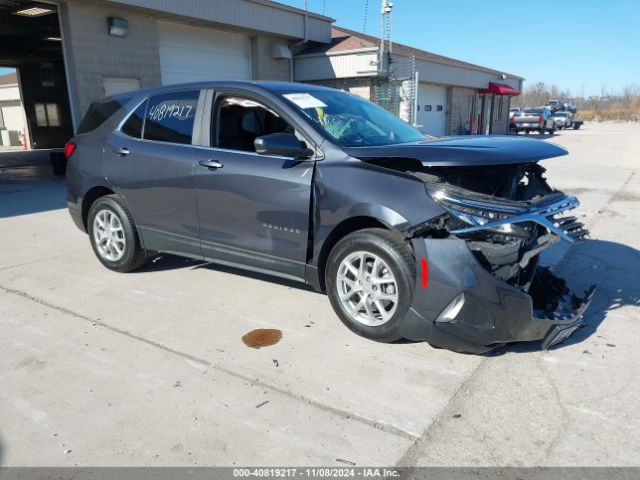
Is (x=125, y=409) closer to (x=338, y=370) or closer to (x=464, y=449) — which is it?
(x=338, y=370)

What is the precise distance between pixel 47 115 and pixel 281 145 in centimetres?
2540

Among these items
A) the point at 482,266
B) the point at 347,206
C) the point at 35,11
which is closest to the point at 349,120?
the point at 347,206

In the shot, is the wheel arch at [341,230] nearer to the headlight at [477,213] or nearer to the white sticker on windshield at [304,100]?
the headlight at [477,213]

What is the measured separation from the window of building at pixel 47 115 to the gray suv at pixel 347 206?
22608mm

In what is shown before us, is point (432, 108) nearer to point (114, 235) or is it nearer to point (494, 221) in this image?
point (114, 235)

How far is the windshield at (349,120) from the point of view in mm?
3932

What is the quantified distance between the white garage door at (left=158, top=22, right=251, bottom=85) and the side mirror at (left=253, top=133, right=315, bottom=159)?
36.9ft

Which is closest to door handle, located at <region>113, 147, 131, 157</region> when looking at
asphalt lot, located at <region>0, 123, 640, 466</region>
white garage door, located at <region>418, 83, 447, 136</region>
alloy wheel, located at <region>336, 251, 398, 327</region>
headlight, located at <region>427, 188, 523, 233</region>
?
asphalt lot, located at <region>0, 123, 640, 466</region>

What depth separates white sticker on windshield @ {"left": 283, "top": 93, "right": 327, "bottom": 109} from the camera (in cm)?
407

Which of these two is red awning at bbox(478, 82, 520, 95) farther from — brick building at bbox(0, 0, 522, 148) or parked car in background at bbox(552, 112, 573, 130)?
parked car in background at bbox(552, 112, 573, 130)

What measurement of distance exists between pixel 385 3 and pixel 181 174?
15537 millimetres

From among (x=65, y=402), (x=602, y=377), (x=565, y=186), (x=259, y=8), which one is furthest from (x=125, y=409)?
(x=259, y=8)

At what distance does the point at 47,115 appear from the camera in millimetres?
24688

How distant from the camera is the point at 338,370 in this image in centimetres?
→ 327
